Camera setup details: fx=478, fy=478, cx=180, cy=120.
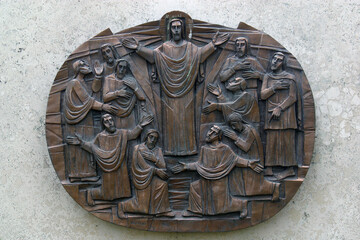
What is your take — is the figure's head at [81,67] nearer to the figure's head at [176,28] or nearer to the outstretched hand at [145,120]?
the outstretched hand at [145,120]

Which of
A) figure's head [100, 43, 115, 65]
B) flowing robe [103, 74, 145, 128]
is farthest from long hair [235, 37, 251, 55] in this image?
figure's head [100, 43, 115, 65]

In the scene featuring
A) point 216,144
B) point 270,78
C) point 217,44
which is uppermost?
point 217,44

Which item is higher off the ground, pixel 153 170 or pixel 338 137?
pixel 338 137

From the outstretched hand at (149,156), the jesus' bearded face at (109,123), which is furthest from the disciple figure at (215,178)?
the jesus' bearded face at (109,123)

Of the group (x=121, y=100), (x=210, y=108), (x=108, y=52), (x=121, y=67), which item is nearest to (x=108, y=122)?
(x=121, y=100)

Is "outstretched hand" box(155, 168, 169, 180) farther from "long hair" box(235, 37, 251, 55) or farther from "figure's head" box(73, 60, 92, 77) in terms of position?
"long hair" box(235, 37, 251, 55)

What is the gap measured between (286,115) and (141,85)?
1.07 meters

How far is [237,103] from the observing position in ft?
11.2

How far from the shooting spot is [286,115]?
3.44m

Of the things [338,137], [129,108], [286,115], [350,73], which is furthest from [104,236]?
[350,73]

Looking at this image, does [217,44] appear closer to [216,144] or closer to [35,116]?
[216,144]

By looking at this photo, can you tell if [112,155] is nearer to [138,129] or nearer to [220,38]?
[138,129]

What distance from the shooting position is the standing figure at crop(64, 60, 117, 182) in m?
3.47

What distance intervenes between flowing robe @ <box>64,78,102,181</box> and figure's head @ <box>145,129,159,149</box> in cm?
41
